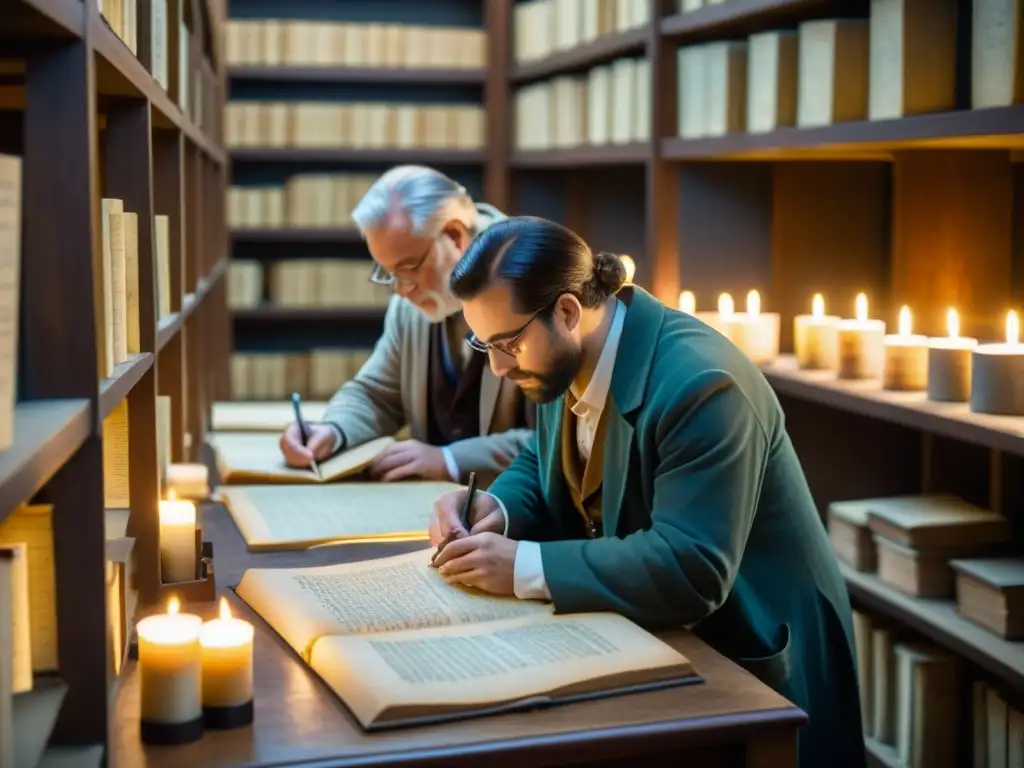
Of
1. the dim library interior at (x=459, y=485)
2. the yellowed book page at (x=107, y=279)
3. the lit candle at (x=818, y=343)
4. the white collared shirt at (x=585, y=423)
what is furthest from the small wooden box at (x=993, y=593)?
the yellowed book page at (x=107, y=279)

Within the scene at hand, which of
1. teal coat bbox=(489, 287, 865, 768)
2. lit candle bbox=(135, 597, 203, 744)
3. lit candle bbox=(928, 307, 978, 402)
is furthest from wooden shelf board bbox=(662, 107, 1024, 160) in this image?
lit candle bbox=(135, 597, 203, 744)

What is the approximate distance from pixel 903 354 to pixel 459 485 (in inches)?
35.7

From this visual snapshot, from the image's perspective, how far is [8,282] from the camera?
941 millimetres

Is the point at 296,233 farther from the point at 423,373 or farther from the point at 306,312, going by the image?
the point at 423,373

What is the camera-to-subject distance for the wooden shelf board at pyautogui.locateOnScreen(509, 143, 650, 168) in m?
3.76

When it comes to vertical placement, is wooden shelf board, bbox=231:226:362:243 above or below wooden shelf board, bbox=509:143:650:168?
below

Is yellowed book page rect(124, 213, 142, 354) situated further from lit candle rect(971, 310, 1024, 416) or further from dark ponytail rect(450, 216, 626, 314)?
lit candle rect(971, 310, 1024, 416)

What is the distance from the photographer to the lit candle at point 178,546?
5.85 feet

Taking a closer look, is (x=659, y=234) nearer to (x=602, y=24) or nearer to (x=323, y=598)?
(x=602, y=24)

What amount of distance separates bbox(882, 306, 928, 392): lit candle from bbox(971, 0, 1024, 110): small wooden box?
461mm

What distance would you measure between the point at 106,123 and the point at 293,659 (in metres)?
0.70

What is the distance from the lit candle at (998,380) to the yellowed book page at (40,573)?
163 cm

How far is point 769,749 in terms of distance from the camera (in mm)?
1370

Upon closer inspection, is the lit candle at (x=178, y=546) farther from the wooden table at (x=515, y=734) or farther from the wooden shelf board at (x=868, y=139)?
the wooden shelf board at (x=868, y=139)
